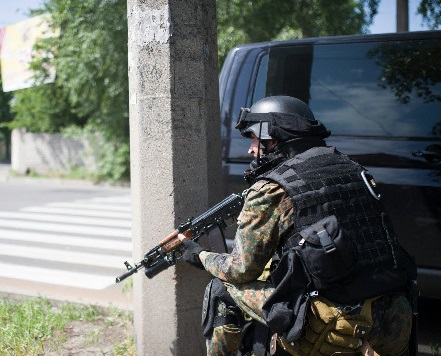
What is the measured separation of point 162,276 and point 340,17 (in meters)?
8.95

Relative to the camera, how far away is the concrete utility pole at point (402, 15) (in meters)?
7.60

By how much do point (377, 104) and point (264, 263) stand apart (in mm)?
1770

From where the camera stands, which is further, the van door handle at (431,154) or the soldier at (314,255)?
the van door handle at (431,154)

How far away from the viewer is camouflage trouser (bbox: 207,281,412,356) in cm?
205

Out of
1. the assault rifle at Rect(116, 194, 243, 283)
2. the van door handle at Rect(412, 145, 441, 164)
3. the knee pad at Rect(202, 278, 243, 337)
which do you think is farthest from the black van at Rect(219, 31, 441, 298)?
the knee pad at Rect(202, 278, 243, 337)

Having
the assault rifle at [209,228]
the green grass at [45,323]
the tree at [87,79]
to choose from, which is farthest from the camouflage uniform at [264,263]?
the tree at [87,79]

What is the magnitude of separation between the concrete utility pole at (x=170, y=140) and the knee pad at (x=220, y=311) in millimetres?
659

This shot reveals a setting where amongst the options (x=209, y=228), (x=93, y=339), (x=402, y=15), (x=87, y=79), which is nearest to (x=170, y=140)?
(x=209, y=228)

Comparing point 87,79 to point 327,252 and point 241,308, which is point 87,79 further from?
point 327,252

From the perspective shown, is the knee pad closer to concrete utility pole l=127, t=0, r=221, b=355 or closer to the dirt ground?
concrete utility pole l=127, t=0, r=221, b=355

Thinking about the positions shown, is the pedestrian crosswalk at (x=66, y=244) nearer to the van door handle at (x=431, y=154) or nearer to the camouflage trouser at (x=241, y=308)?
the camouflage trouser at (x=241, y=308)

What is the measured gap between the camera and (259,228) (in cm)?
209

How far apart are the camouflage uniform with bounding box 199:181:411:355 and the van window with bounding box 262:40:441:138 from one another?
158cm

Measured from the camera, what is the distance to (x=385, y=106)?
11.4 ft
